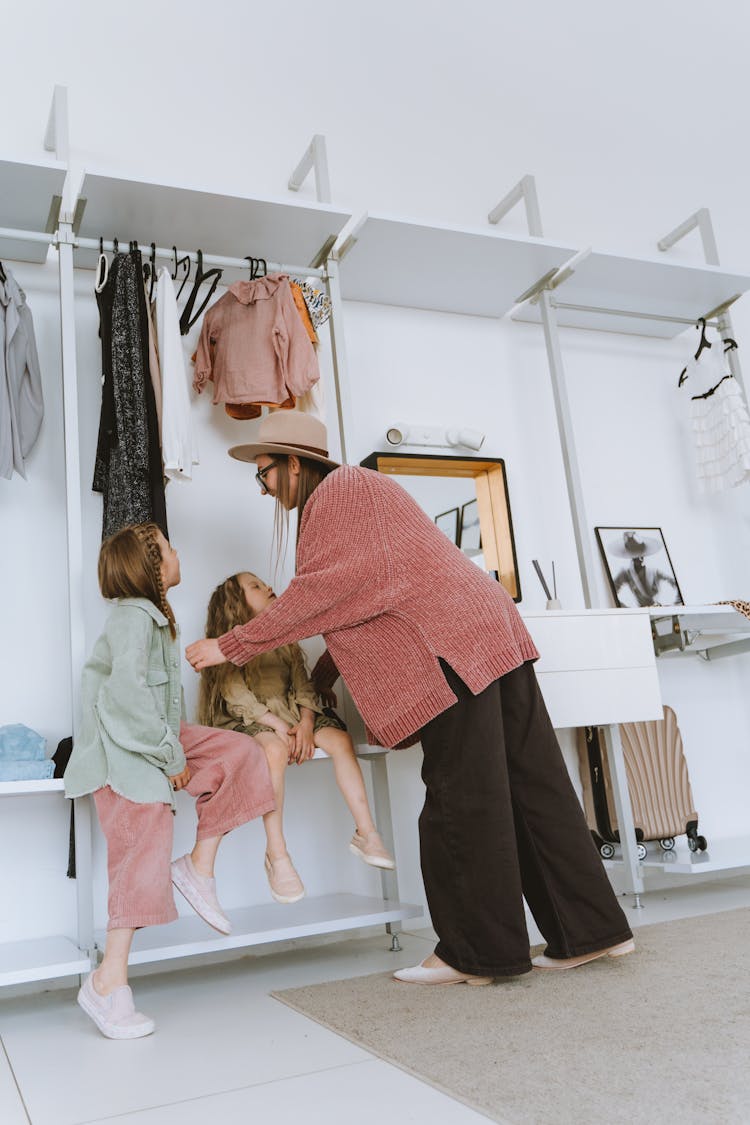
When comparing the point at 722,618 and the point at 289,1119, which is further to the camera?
the point at 722,618

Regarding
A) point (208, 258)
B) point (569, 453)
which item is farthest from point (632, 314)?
point (208, 258)

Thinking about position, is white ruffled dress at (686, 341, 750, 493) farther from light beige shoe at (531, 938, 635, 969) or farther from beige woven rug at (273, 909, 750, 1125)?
light beige shoe at (531, 938, 635, 969)

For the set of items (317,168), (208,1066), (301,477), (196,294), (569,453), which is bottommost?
(208,1066)

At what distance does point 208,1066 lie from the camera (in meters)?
1.63

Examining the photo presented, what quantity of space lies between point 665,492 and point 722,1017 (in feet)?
8.76

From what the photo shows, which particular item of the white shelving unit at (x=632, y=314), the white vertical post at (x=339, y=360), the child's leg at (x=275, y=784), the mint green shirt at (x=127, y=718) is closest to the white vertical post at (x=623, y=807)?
the white shelving unit at (x=632, y=314)

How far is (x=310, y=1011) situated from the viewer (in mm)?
1938

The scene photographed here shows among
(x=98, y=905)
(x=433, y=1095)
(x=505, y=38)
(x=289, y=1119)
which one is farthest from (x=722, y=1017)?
(x=505, y=38)

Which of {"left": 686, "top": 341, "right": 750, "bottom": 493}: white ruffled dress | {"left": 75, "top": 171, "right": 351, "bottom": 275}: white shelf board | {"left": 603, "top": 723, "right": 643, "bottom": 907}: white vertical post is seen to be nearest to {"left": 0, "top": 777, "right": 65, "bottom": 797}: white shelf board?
{"left": 75, "top": 171, "right": 351, "bottom": 275}: white shelf board

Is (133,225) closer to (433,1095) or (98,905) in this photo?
(98,905)

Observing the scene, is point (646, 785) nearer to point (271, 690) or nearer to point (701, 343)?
point (271, 690)

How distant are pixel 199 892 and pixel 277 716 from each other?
0.56 m

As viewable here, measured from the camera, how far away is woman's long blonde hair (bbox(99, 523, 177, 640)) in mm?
2287

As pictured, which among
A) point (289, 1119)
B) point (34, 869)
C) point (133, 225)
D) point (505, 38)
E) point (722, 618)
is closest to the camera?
point (289, 1119)
